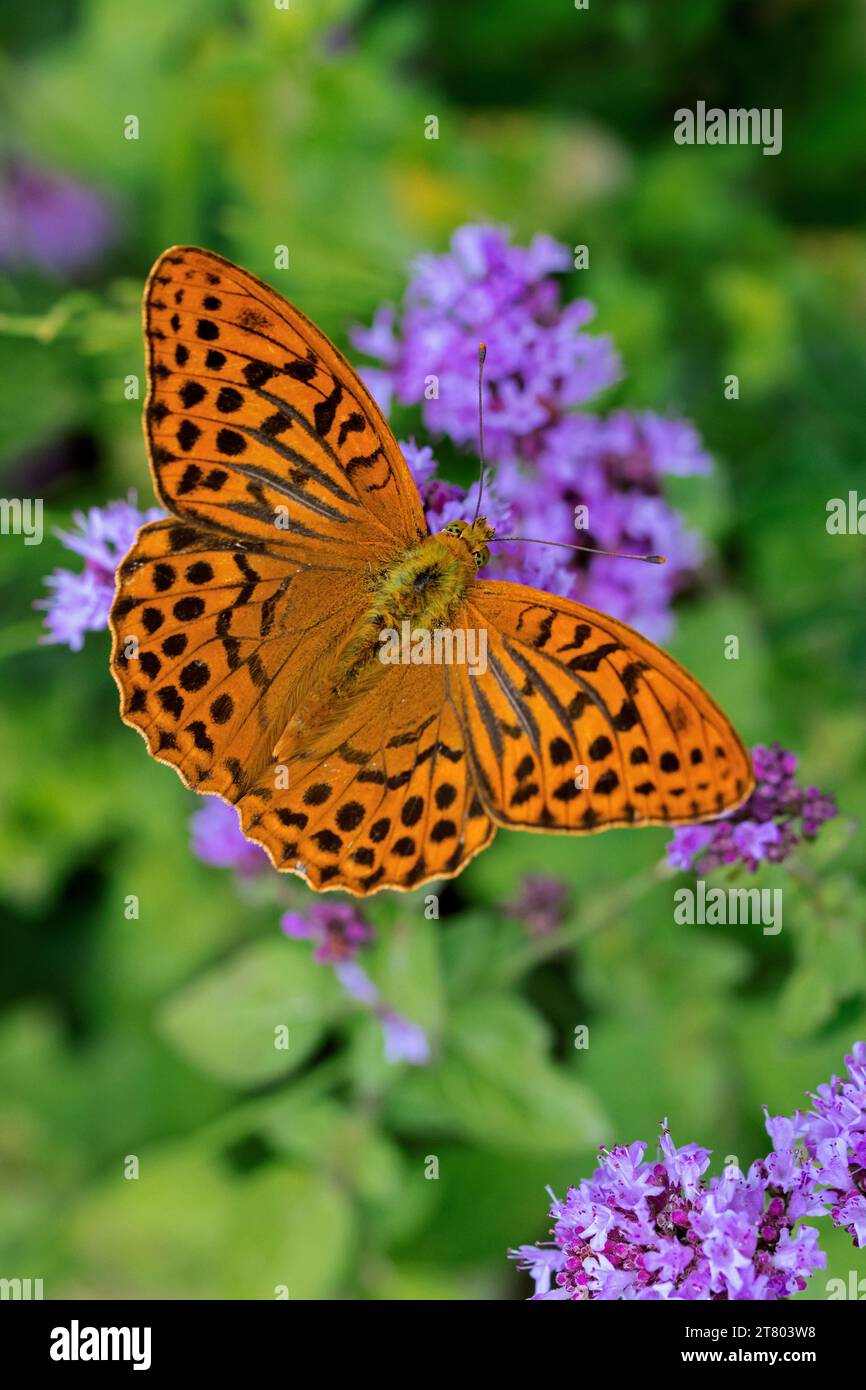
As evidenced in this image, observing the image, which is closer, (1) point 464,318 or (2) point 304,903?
(1) point 464,318

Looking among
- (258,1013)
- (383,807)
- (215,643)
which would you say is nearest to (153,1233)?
(258,1013)

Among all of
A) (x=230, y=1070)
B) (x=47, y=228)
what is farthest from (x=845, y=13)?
→ (x=230, y=1070)

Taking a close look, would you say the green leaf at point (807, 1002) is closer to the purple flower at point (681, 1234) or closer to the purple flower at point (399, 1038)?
the purple flower at point (681, 1234)

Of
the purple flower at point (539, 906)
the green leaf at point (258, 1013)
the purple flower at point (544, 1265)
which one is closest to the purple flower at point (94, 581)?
the green leaf at point (258, 1013)

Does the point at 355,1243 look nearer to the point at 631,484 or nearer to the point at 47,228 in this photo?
the point at 631,484
